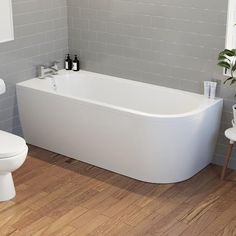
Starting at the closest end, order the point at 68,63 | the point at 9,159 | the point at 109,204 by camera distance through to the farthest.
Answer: the point at 9,159 < the point at 109,204 < the point at 68,63

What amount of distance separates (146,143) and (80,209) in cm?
68

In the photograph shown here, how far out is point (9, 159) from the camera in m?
3.51

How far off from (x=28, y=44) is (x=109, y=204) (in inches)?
65.5

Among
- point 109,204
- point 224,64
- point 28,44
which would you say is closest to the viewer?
point 109,204

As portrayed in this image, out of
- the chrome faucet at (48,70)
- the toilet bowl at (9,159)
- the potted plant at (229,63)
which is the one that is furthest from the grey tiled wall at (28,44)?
the potted plant at (229,63)

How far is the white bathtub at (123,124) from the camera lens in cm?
381

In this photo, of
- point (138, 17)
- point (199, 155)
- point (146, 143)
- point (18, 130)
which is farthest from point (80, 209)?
point (138, 17)

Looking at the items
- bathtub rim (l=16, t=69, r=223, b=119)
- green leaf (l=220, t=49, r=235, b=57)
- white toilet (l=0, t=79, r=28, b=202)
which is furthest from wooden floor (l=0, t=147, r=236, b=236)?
→ green leaf (l=220, t=49, r=235, b=57)

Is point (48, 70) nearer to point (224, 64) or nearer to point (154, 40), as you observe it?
point (154, 40)

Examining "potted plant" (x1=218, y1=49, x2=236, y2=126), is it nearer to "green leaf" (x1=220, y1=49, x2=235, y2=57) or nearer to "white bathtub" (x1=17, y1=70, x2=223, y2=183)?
"green leaf" (x1=220, y1=49, x2=235, y2=57)

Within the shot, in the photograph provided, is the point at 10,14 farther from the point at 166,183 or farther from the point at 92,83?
the point at 166,183

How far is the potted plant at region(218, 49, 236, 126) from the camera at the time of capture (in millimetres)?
3826

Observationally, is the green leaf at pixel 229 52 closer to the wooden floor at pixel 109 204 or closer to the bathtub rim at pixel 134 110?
the bathtub rim at pixel 134 110

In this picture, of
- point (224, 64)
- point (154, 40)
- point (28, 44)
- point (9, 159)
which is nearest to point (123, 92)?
point (154, 40)
